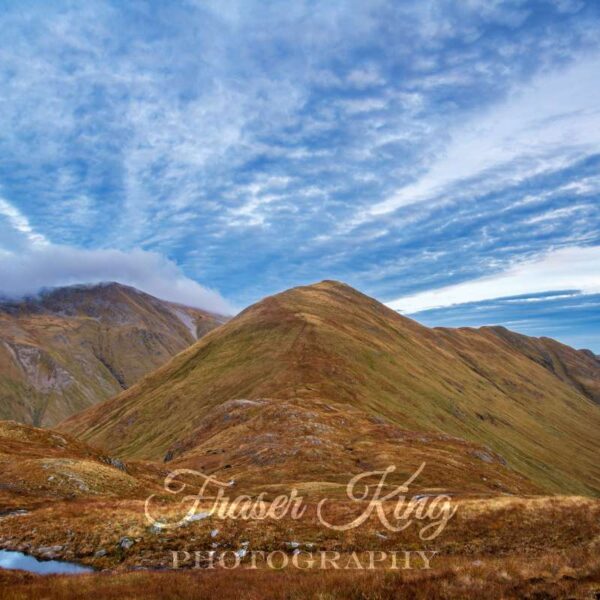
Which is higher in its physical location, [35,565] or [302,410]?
[302,410]

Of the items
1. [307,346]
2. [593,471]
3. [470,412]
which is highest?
[307,346]

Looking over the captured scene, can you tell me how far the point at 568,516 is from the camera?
28.0 m

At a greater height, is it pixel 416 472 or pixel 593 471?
pixel 416 472

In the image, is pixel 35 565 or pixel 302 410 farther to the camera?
pixel 302 410

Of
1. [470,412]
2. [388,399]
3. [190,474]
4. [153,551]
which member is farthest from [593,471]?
[153,551]

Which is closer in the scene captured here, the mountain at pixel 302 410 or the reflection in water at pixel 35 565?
the reflection in water at pixel 35 565

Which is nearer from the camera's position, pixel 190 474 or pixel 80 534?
pixel 80 534

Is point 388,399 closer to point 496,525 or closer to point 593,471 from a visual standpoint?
point 496,525

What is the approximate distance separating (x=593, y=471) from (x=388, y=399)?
407 ft

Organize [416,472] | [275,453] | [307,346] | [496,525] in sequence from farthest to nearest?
[307,346], [275,453], [416,472], [496,525]

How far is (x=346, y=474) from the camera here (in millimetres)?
60906

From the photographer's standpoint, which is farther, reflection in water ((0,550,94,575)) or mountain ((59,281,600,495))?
mountain ((59,281,600,495))

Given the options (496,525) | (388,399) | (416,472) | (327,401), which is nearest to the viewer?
(496,525)

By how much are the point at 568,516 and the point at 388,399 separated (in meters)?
103
